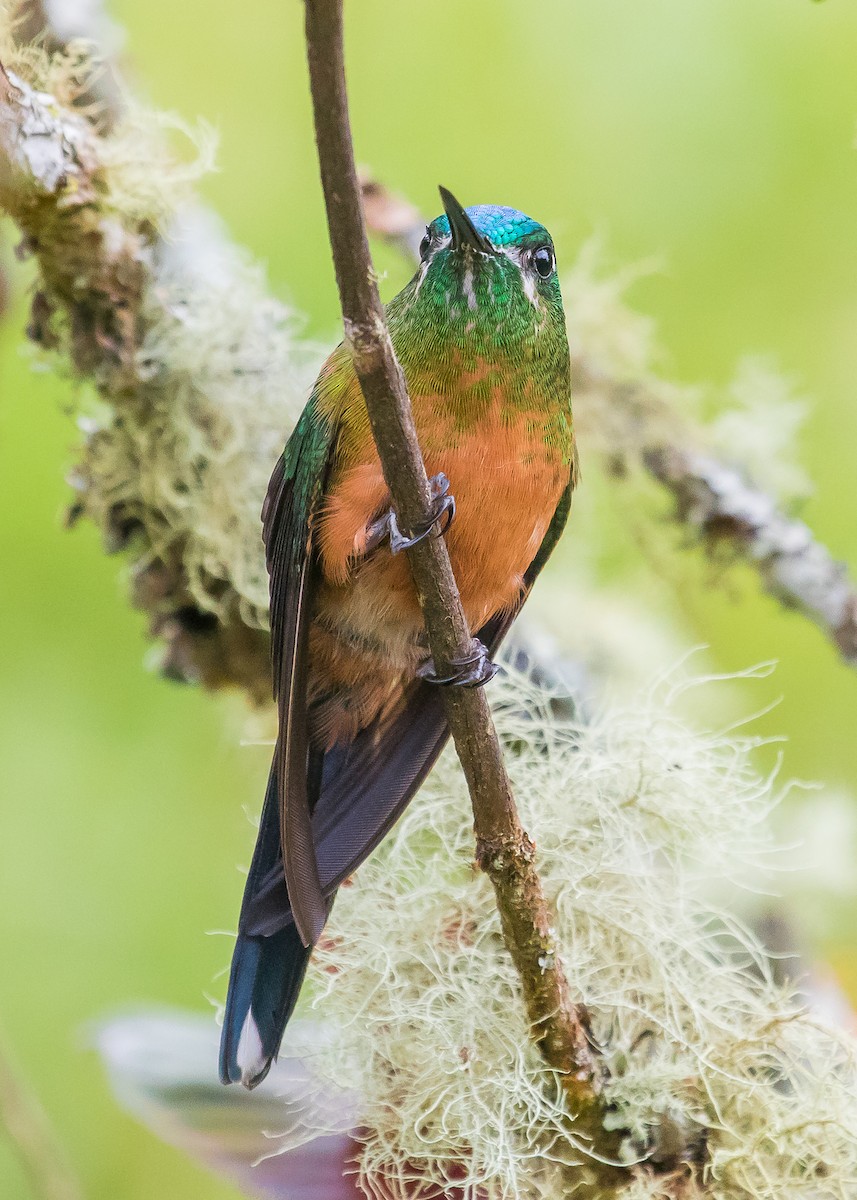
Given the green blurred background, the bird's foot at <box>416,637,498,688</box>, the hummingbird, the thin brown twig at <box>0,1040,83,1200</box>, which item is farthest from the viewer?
the green blurred background

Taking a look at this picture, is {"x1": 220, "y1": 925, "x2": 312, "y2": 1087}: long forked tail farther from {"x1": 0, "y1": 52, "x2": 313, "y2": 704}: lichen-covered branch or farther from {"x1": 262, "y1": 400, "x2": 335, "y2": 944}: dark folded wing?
{"x1": 0, "y1": 52, "x2": 313, "y2": 704}: lichen-covered branch

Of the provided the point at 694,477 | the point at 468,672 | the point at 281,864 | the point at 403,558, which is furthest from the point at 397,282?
the point at 468,672

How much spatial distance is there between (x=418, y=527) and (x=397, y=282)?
2.50 meters

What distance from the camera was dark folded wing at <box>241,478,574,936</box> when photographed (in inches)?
85.0

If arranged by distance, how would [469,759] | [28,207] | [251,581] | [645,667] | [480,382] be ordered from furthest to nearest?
[645,667], [251,581], [28,207], [480,382], [469,759]

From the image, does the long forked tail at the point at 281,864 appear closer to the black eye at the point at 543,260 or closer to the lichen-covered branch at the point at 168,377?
the lichen-covered branch at the point at 168,377

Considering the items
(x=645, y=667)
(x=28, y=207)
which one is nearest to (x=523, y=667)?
(x=645, y=667)

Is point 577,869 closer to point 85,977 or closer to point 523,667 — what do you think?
point 523,667

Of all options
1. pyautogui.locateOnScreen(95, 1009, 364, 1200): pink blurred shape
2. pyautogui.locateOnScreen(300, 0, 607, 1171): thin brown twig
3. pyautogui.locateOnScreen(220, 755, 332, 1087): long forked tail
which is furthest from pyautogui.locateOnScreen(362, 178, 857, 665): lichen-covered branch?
pyautogui.locateOnScreen(95, 1009, 364, 1200): pink blurred shape

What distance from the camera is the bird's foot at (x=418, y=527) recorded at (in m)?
1.60

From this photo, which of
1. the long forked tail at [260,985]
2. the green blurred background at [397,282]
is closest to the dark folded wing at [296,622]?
the long forked tail at [260,985]

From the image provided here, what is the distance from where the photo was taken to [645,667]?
3.16 m

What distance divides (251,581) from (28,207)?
88 centimetres

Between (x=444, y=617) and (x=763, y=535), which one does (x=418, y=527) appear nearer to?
(x=444, y=617)
